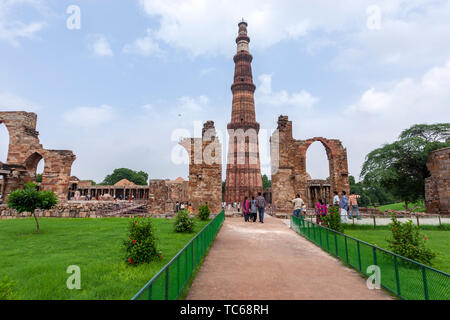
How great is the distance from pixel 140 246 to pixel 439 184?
20.1 meters

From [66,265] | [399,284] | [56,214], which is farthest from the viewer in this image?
[56,214]

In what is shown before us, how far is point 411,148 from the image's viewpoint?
1997cm

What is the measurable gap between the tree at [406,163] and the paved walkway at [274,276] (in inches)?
695

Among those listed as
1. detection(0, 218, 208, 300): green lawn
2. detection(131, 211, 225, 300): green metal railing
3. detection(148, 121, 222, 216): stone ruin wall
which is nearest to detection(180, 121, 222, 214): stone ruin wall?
detection(148, 121, 222, 216): stone ruin wall

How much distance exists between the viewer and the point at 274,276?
420 cm

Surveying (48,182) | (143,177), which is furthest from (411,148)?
(143,177)

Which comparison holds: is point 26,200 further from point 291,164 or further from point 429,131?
point 429,131

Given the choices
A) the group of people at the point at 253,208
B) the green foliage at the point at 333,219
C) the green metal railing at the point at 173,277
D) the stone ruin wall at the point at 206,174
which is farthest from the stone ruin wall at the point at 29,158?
the green foliage at the point at 333,219

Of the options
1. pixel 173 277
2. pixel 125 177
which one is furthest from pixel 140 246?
pixel 125 177

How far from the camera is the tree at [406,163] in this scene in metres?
19.6

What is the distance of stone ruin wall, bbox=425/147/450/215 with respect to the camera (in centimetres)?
1592
